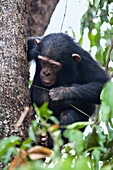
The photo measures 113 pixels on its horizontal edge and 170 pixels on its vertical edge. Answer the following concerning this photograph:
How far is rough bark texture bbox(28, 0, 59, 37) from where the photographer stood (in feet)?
18.0

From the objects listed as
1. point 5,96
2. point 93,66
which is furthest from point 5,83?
point 93,66

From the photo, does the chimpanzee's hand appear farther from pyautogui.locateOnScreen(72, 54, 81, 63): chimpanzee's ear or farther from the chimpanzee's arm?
pyautogui.locateOnScreen(72, 54, 81, 63): chimpanzee's ear

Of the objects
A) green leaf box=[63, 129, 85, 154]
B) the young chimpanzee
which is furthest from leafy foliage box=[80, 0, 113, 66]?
green leaf box=[63, 129, 85, 154]

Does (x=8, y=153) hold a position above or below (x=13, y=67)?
below

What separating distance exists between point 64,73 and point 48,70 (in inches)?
12.1

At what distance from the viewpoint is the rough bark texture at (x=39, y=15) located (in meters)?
5.48

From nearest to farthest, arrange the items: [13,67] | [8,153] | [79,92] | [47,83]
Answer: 1. [8,153]
2. [13,67]
3. [79,92]
4. [47,83]

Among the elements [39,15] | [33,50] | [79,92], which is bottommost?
[79,92]

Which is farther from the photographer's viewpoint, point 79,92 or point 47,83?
point 47,83

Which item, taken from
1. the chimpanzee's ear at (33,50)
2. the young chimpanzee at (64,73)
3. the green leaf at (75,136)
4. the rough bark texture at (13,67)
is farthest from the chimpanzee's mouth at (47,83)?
the green leaf at (75,136)

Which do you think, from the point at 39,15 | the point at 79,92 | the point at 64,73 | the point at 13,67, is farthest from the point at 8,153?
the point at 39,15

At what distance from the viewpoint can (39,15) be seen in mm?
5539

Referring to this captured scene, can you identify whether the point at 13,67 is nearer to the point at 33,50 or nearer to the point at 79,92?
the point at 79,92

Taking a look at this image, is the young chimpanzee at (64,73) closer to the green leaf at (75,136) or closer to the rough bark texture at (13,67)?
the rough bark texture at (13,67)
